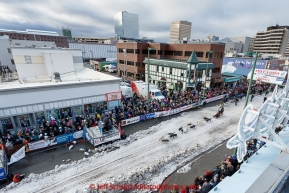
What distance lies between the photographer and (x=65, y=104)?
14.9m

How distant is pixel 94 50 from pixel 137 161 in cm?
7742

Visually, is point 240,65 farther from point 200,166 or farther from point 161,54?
point 200,166

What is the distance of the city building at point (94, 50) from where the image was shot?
73.6 metres

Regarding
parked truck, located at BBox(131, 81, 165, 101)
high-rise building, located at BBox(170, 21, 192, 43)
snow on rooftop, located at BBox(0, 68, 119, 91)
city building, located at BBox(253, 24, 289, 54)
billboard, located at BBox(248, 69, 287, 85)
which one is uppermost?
high-rise building, located at BBox(170, 21, 192, 43)

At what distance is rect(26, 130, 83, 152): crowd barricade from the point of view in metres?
11.5

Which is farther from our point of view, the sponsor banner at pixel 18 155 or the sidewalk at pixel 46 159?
the sponsor banner at pixel 18 155

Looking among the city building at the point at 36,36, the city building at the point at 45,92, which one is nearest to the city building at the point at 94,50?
the city building at the point at 36,36

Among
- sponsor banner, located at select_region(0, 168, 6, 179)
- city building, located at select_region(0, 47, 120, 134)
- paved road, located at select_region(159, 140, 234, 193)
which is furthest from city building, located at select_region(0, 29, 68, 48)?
paved road, located at select_region(159, 140, 234, 193)

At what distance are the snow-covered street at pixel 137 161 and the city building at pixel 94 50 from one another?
→ 212ft

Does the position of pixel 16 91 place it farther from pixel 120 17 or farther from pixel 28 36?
pixel 120 17

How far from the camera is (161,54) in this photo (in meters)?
35.3

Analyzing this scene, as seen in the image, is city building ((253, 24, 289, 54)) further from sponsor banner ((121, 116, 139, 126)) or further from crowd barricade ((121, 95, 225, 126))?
sponsor banner ((121, 116, 139, 126))

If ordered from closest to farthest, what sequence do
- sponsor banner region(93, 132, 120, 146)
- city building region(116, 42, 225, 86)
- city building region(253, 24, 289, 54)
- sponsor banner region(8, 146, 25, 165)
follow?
sponsor banner region(8, 146, 25, 165)
sponsor banner region(93, 132, 120, 146)
city building region(116, 42, 225, 86)
city building region(253, 24, 289, 54)

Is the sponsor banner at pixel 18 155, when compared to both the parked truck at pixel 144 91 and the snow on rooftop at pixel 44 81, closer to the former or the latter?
the snow on rooftop at pixel 44 81
